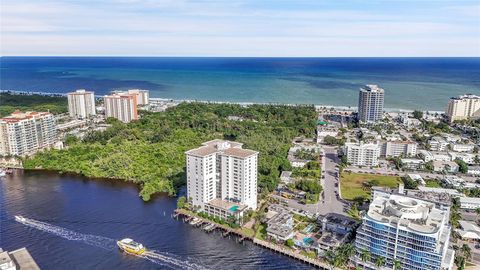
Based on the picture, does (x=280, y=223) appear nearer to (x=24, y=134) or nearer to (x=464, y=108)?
(x=24, y=134)

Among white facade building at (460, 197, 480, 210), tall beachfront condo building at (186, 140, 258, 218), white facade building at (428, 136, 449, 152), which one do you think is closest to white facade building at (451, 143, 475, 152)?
white facade building at (428, 136, 449, 152)

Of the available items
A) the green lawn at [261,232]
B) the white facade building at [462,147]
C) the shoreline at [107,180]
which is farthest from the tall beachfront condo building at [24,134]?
the white facade building at [462,147]

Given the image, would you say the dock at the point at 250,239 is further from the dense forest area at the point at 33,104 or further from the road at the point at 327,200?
the dense forest area at the point at 33,104

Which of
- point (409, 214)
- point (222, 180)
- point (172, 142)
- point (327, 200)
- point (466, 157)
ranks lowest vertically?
point (327, 200)

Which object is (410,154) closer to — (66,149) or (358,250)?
(358,250)

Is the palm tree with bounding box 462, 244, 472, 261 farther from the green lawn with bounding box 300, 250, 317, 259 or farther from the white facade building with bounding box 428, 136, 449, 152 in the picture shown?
the white facade building with bounding box 428, 136, 449, 152

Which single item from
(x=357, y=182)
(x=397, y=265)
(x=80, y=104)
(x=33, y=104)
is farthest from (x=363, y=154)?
(x=33, y=104)

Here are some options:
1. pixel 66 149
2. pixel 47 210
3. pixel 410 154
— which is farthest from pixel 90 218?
pixel 410 154
